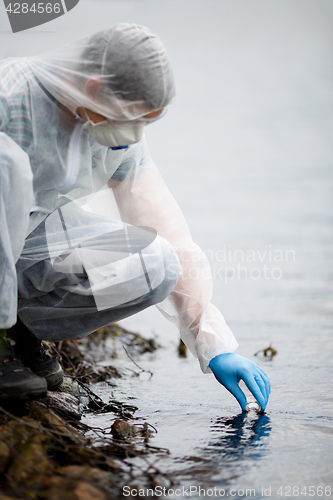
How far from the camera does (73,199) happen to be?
1737 millimetres

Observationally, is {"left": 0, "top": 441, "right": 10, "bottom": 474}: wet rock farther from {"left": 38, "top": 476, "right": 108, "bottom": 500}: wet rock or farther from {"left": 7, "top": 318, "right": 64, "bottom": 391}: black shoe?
{"left": 7, "top": 318, "right": 64, "bottom": 391}: black shoe

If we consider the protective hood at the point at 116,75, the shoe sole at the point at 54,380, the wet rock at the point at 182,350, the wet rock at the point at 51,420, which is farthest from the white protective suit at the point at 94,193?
the wet rock at the point at 182,350

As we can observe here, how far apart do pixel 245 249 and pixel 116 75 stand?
428 centimetres

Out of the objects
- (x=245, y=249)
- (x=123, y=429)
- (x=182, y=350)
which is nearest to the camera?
(x=123, y=429)

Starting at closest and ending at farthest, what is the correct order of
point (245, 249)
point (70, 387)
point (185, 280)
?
point (185, 280) → point (70, 387) → point (245, 249)

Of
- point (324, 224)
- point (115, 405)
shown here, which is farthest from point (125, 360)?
point (324, 224)

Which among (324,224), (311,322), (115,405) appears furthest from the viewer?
(324,224)

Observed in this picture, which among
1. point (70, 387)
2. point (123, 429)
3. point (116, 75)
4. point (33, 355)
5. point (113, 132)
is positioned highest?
point (116, 75)

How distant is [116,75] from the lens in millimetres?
1444

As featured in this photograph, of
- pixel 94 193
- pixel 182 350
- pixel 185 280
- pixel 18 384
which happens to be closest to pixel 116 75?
pixel 94 193

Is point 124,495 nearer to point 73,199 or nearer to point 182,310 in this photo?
point 182,310

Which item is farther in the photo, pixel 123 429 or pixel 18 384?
pixel 123 429

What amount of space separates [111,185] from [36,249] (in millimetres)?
397

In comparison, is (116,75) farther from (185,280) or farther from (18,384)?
(18,384)
